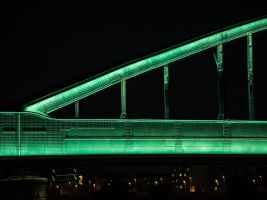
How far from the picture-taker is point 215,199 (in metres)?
34.9

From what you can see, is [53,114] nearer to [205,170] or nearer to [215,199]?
[215,199]

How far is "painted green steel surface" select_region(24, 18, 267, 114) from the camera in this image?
30016 mm

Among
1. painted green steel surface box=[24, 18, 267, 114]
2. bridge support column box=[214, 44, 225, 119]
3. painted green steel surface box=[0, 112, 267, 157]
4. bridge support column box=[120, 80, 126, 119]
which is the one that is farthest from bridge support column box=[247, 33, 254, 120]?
bridge support column box=[120, 80, 126, 119]

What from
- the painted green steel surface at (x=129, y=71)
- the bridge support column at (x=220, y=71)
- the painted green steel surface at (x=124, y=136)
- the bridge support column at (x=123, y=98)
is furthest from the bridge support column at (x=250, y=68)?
the bridge support column at (x=123, y=98)

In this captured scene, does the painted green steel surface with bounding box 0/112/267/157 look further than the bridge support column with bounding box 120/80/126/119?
No

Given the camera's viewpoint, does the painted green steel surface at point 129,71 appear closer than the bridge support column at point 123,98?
Yes

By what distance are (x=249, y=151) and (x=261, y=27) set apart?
20.1 feet

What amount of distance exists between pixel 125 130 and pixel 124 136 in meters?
0.34

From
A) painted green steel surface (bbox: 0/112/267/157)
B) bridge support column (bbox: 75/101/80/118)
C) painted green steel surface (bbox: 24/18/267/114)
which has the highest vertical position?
painted green steel surface (bbox: 24/18/267/114)

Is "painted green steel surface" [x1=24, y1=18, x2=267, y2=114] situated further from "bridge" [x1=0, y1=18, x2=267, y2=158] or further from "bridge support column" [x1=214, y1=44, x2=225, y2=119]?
"bridge support column" [x1=214, y1=44, x2=225, y2=119]

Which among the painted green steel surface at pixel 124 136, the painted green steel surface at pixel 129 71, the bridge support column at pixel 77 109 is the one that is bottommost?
the painted green steel surface at pixel 124 136

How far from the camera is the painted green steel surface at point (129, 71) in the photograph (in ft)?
98.5

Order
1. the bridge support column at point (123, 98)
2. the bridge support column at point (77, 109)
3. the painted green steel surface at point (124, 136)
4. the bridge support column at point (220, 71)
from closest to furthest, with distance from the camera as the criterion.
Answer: the painted green steel surface at point (124, 136), the bridge support column at point (77, 109), the bridge support column at point (123, 98), the bridge support column at point (220, 71)

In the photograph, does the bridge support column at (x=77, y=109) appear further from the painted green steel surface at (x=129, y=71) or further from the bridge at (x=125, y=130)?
the painted green steel surface at (x=129, y=71)
